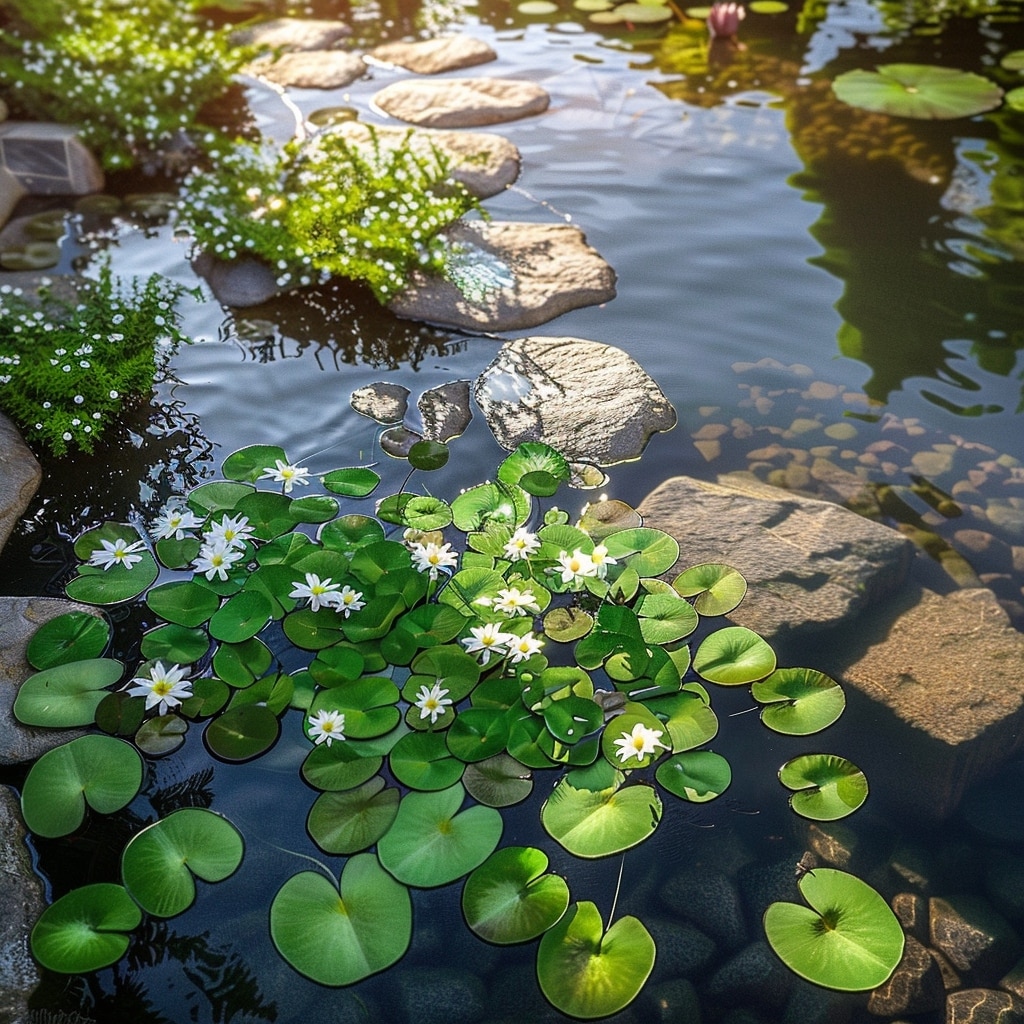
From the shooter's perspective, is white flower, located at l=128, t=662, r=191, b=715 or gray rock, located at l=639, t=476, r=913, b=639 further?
gray rock, located at l=639, t=476, r=913, b=639

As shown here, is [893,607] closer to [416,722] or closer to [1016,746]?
[1016,746]

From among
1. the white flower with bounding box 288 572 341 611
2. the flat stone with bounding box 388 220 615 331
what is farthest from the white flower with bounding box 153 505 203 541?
the flat stone with bounding box 388 220 615 331

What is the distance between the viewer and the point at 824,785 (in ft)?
8.92

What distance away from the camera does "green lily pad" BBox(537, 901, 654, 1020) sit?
2.25 meters

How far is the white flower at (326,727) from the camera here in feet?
8.87

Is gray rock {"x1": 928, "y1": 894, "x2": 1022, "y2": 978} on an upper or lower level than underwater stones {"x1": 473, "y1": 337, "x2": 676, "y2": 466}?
lower

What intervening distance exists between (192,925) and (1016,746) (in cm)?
249

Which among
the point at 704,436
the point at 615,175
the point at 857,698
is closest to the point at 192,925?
the point at 857,698

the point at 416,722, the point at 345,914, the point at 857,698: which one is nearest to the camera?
the point at 345,914

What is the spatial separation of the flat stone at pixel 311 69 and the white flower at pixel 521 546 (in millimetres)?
5019

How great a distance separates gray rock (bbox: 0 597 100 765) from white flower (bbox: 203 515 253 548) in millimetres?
453

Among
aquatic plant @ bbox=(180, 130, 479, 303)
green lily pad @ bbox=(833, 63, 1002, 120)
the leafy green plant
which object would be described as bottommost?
the leafy green plant

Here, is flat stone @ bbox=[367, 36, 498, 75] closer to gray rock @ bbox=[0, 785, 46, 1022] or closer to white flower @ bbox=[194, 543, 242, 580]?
white flower @ bbox=[194, 543, 242, 580]

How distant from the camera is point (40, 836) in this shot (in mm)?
2572
